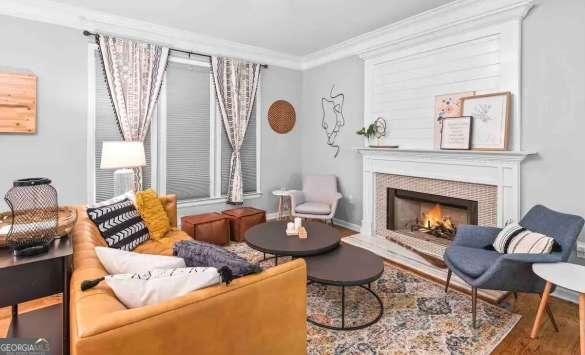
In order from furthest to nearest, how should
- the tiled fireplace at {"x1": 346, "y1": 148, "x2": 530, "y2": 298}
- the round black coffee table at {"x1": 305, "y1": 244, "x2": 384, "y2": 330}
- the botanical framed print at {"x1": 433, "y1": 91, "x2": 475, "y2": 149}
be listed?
the botanical framed print at {"x1": 433, "y1": 91, "x2": 475, "y2": 149}
the tiled fireplace at {"x1": 346, "y1": 148, "x2": 530, "y2": 298}
the round black coffee table at {"x1": 305, "y1": 244, "x2": 384, "y2": 330}

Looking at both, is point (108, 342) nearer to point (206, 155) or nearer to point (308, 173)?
point (206, 155)

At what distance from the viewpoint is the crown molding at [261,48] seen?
312 cm

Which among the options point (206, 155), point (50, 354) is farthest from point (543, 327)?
point (206, 155)

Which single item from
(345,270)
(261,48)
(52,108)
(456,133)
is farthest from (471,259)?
(52,108)

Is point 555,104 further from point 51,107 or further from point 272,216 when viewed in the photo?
point 51,107

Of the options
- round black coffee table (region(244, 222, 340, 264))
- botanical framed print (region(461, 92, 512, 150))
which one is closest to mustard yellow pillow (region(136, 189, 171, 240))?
round black coffee table (region(244, 222, 340, 264))

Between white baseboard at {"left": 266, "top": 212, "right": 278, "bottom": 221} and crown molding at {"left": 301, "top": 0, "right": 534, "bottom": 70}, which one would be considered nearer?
crown molding at {"left": 301, "top": 0, "right": 534, "bottom": 70}

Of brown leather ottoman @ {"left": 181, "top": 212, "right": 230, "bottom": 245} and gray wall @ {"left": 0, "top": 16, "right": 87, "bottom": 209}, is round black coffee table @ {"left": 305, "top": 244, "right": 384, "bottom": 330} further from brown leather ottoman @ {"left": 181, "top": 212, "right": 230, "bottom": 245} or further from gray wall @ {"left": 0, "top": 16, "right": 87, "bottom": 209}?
gray wall @ {"left": 0, "top": 16, "right": 87, "bottom": 209}

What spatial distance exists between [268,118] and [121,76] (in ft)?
7.21

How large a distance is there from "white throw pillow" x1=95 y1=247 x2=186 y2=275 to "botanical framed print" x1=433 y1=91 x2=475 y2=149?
10.5ft

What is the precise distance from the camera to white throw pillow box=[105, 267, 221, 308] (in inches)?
45.7

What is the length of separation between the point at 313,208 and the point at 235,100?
199 cm

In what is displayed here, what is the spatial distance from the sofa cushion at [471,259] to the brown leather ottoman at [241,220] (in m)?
2.45

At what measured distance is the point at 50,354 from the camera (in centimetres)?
140
